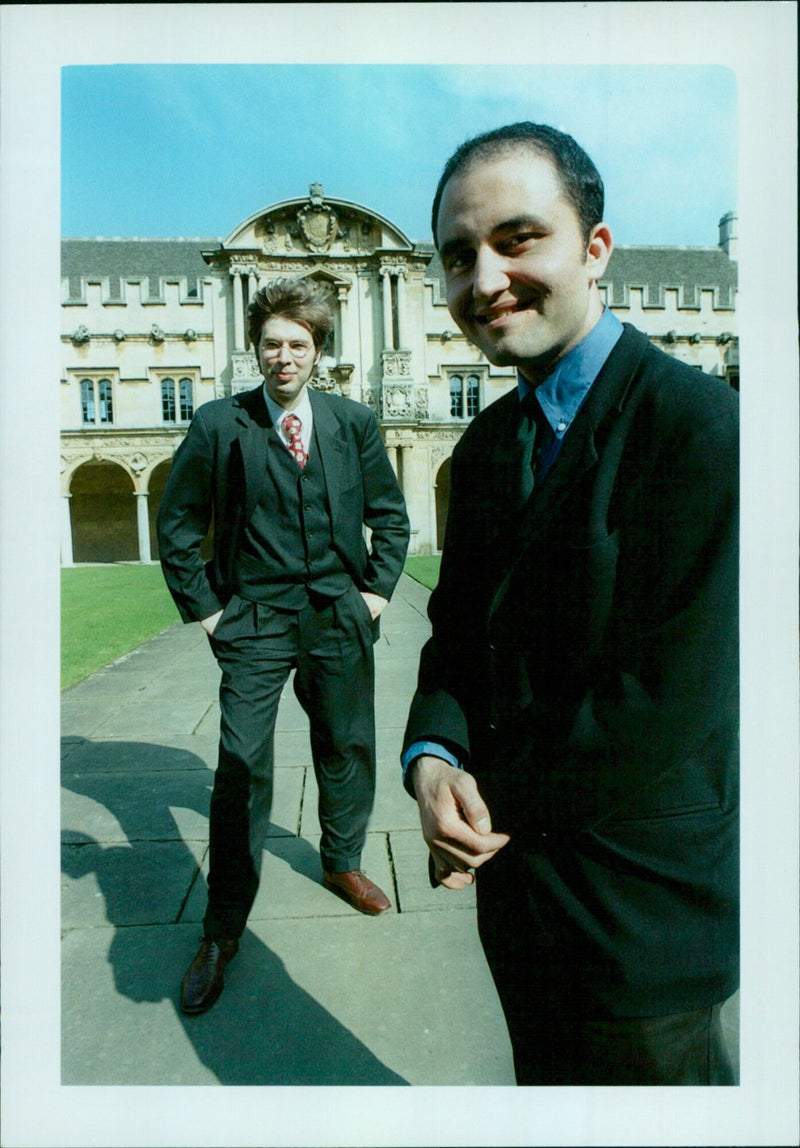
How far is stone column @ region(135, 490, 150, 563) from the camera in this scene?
281 centimetres

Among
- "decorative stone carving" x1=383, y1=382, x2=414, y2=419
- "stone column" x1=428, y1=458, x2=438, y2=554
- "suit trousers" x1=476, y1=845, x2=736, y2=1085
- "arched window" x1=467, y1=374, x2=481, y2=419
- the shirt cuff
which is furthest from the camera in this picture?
"decorative stone carving" x1=383, y1=382, x2=414, y2=419

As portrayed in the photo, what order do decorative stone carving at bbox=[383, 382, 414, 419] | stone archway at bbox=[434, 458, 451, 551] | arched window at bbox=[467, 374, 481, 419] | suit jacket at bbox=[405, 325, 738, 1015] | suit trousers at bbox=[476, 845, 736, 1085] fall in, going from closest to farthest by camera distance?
suit jacket at bbox=[405, 325, 738, 1015] < suit trousers at bbox=[476, 845, 736, 1085] < stone archway at bbox=[434, 458, 451, 551] < arched window at bbox=[467, 374, 481, 419] < decorative stone carving at bbox=[383, 382, 414, 419]

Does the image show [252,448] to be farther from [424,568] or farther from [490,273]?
[490,273]

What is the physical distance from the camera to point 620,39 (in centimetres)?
228

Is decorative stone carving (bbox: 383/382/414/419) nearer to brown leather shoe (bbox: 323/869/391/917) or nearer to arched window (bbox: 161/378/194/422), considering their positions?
arched window (bbox: 161/378/194/422)

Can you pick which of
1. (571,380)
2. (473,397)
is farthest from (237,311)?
(571,380)

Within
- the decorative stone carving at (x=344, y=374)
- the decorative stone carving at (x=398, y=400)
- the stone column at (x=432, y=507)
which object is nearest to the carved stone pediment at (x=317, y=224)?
the decorative stone carving at (x=344, y=374)

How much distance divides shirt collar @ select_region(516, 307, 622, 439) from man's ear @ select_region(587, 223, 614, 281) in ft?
0.28

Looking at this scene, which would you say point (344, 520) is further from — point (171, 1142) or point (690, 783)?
point (171, 1142)

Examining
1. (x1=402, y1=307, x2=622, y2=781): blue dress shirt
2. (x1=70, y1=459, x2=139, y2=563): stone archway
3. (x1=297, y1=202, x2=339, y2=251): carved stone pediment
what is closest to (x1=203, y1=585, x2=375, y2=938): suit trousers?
(x1=70, y1=459, x2=139, y2=563): stone archway

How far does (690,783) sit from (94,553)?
201 cm

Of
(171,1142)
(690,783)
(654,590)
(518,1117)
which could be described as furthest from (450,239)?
(171,1142)

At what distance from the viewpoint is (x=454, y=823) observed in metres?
1.50

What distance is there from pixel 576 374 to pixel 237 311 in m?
1.49
